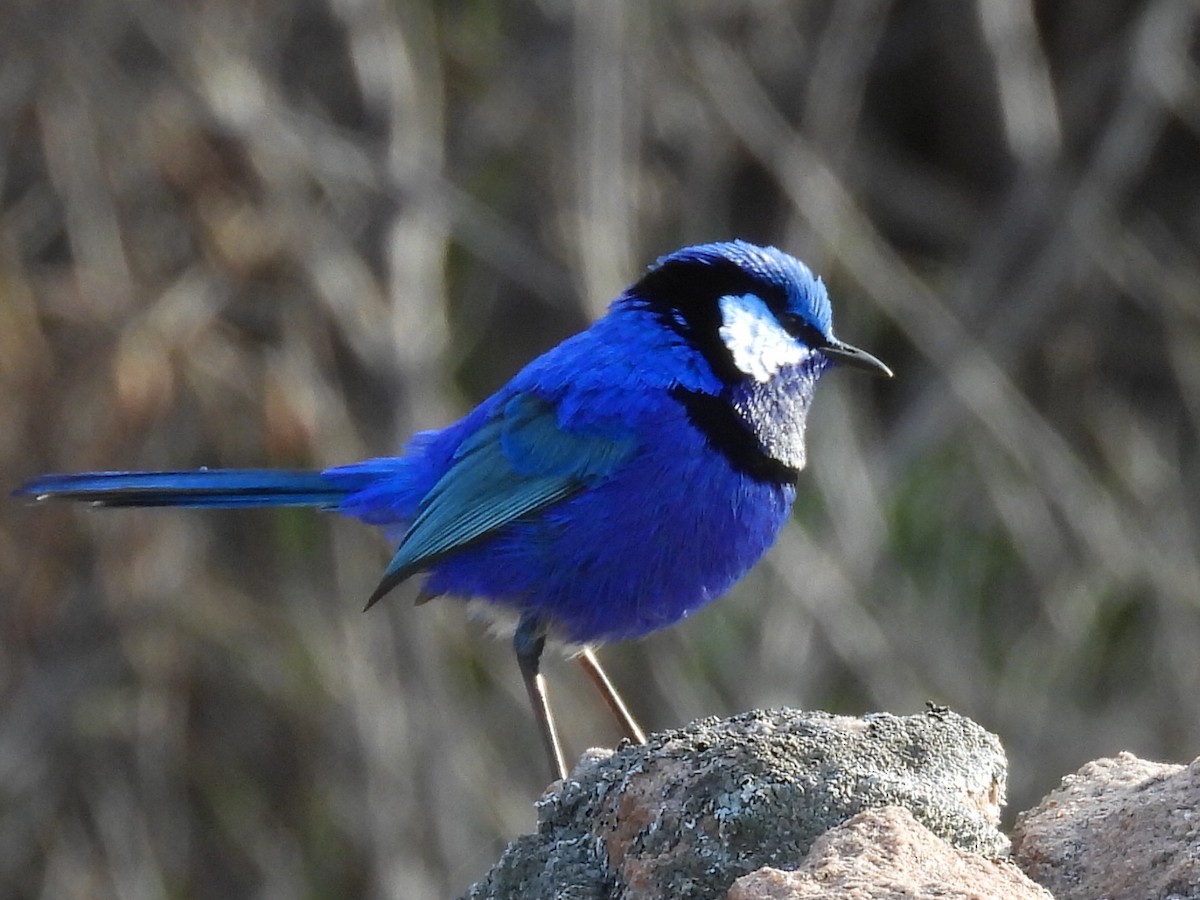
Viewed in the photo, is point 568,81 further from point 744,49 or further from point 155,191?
point 155,191

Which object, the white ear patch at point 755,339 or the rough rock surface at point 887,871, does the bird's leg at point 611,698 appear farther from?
the rough rock surface at point 887,871

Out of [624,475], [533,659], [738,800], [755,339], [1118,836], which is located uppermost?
[755,339]

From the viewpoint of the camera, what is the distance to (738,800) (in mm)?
2926

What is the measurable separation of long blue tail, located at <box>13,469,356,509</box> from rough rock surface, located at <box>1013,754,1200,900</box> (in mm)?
2480

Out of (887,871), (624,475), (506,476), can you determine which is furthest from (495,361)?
(887,871)

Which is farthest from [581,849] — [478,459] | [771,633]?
[771,633]

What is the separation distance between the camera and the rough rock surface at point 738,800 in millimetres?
2895

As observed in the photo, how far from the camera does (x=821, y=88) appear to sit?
834 cm

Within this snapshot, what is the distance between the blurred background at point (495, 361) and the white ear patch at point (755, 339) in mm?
2425

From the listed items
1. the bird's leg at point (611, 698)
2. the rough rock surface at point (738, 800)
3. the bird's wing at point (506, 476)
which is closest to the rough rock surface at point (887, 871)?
the rough rock surface at point (738, 800)

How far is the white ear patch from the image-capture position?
4.74 m

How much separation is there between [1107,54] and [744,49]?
1720 mm

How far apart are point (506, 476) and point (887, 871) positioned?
240 cm

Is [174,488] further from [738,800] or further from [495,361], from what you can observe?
[495,361]
